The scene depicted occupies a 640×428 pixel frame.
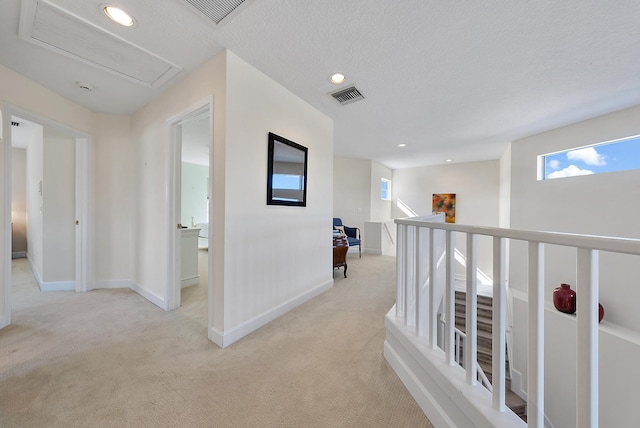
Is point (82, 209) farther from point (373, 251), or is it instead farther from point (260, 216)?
point (373, 251)

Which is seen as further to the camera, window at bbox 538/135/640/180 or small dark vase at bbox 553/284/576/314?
Answer: small dark vase at bbox 553/284/576/314

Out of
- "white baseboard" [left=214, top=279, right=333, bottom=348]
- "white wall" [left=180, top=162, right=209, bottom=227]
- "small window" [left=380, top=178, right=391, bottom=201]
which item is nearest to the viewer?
"white baseboard" [left=214, top=279, right=333, bottom=348]

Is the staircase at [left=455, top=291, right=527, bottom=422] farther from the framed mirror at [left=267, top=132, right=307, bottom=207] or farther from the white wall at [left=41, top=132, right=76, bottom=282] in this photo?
the white wall at [left=41, top=132, right=76, bottom=282]

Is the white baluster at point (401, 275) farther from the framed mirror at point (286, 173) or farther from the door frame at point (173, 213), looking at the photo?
the door frame at point (173, 213)

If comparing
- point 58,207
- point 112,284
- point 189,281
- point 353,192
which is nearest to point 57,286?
point 112,284

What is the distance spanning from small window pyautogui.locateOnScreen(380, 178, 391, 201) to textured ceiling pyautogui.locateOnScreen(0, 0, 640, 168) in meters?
4.03

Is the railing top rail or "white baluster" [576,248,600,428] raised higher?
the railing top rail

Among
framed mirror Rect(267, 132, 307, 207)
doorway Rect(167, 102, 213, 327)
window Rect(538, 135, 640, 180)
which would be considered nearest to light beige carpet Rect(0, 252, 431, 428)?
doorway Rect(167, 102, 213, 327)

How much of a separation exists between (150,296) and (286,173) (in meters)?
2.18

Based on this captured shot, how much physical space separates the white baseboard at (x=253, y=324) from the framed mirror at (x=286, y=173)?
109cm

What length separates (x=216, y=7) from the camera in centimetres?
151

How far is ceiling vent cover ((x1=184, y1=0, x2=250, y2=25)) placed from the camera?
4.80 ft

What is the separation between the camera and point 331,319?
7.86ft

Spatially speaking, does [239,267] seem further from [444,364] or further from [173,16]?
[173,16]
